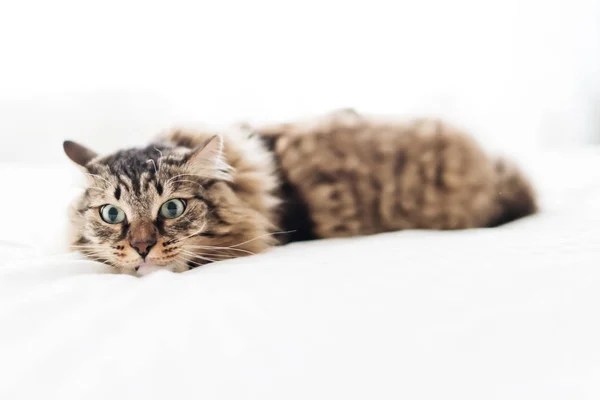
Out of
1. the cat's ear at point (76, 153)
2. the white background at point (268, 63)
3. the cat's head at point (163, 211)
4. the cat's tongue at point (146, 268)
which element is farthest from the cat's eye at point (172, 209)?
the white background at point (268, 63)

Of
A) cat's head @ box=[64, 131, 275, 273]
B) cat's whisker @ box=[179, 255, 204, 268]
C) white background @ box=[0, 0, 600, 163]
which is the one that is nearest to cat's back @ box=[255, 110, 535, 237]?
cat's head @ box=[64, 131, 275, 273]

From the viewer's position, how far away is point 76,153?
3.68 ft

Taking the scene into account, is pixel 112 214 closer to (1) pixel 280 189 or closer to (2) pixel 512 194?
(1) pixel 280 189

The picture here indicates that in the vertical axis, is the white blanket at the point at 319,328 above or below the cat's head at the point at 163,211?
below

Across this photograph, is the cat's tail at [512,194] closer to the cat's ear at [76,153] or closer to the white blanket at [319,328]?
the white blanket at [319,328]

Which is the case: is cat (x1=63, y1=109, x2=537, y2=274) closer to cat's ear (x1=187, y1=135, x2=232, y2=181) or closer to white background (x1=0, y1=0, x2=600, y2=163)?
cat's ear (x1=187, y1=135, x2=232, y2=181)

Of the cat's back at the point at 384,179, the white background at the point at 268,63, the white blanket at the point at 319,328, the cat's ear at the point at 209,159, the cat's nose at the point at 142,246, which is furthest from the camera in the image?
the white background at the point at 268,63

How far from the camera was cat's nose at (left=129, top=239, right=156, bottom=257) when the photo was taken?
98cm

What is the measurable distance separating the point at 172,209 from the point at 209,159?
0.14 meters

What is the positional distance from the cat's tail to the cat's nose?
3.00 feet

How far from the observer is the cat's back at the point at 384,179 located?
1323 millimetres

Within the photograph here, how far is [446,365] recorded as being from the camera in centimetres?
45

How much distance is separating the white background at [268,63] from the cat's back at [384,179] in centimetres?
71

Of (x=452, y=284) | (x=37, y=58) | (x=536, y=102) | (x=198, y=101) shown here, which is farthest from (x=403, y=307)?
(x=536, y=102)
